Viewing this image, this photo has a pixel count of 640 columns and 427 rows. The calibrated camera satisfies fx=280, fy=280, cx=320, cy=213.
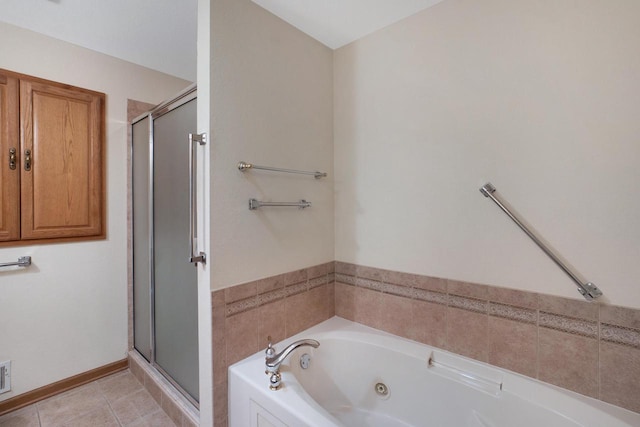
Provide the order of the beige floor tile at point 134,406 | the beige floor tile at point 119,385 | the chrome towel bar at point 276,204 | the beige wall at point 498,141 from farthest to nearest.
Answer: the beige floor tile at point 119,385, the beige floor tile at point 134,406, the chrome towel bar at point 276,204, the beige wall at point 498,141

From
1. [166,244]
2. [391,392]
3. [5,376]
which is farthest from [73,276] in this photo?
[391,392]

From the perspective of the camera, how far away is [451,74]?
145 centimetres

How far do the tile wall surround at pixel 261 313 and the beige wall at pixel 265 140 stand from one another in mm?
65

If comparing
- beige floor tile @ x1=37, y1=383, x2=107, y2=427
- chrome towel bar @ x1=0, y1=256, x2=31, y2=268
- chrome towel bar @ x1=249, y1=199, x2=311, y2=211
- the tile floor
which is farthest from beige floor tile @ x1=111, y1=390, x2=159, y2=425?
chrome towel bar @ x1=249, y1=199, x2=311, y2=211

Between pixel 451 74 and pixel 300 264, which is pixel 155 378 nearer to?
pixel 300 264

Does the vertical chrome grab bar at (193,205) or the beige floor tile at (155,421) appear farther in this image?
the beige floor tile at (155,421)

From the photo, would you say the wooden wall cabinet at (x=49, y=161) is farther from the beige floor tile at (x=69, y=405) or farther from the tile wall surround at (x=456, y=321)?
the tile wall surround at (x=456, y=321)

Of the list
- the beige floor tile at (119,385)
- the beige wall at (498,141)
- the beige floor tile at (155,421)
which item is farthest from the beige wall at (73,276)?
the beige wall at (498,141)

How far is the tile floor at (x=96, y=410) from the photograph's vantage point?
1.68m

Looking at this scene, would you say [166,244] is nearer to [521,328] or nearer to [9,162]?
[9,162]

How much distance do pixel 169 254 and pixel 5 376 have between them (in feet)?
4.01

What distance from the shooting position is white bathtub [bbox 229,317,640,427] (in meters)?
1.09

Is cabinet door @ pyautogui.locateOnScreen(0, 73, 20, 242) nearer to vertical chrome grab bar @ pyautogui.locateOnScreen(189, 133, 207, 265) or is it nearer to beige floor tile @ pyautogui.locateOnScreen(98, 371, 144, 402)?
beige floor tile @ pyautogui.locateOnScreen(98, 371, 144, 402)

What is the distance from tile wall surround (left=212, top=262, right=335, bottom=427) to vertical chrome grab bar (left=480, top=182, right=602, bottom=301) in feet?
3.48
